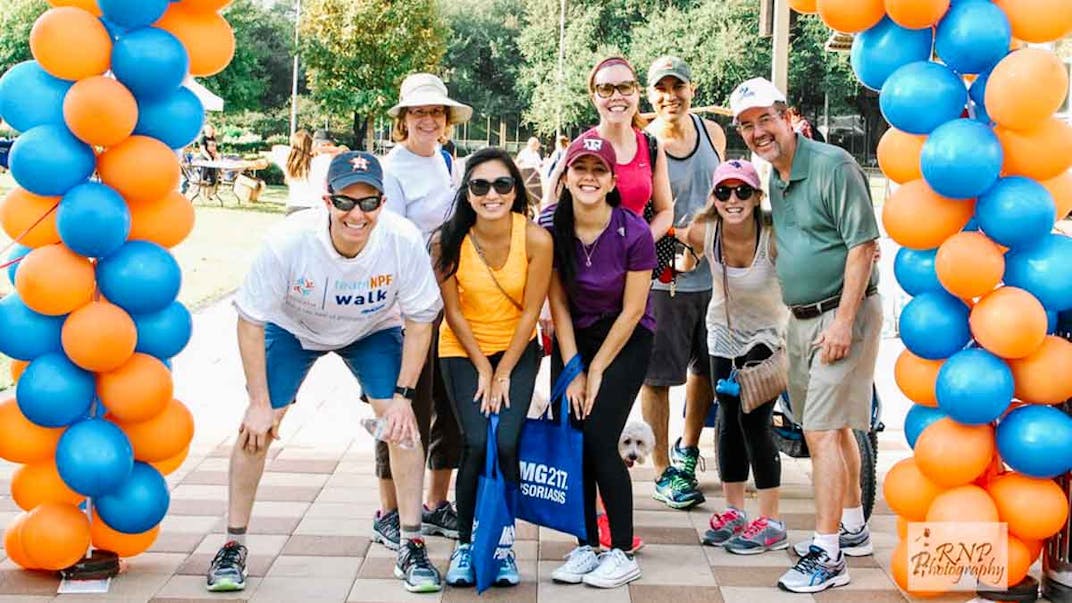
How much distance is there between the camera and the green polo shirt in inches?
177

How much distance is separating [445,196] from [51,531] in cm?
Answer: 208

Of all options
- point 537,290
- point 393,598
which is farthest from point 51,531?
point 537,290

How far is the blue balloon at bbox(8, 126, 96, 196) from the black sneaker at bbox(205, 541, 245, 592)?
4.75 feet

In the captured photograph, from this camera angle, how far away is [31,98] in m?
4.20

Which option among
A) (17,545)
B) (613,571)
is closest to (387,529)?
(613,571)

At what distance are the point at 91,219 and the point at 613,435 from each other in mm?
2077

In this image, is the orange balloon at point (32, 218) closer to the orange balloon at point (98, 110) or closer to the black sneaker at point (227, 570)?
the orange balloon at point (98, 110)

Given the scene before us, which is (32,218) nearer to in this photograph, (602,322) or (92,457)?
(92,457)

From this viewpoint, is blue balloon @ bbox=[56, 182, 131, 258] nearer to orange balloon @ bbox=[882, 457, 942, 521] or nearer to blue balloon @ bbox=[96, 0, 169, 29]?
blue balloon @ bbox=[96, 0, 169, 29]

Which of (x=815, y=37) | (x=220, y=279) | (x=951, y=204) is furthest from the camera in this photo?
(x=815, y=37)

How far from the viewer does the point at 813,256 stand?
4.61 m

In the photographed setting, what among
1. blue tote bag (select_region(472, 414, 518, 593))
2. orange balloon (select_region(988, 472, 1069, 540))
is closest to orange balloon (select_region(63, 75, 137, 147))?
blue tote bag (select_region(472, 414, 518, 593))

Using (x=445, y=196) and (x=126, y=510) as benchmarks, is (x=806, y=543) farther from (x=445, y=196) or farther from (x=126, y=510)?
(x=126, y=510)

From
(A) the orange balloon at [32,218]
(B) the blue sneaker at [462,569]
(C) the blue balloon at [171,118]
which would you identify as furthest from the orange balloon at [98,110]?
(B) the blue sneaker at [462,569]
